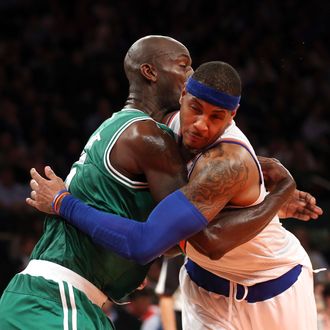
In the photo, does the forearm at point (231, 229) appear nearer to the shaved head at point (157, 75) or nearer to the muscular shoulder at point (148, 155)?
the muscular shoulder at point (148, 155)

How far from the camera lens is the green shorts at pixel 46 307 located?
3660mm

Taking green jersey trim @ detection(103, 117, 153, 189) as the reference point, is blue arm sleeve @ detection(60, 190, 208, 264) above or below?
below

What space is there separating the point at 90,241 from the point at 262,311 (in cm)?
103

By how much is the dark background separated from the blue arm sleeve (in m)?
4.55

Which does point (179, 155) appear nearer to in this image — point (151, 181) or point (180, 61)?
point (151, 181)

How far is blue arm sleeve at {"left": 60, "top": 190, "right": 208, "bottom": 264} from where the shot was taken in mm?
3635

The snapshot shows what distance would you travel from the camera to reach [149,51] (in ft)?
14.2

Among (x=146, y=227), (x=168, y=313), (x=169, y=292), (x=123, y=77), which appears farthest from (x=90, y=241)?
(x=123, y=77)

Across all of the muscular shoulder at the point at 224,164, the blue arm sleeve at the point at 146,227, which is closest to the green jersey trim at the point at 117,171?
the blue arm sleeve at the point at 146,227

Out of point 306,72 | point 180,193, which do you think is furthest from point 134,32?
point 180,193

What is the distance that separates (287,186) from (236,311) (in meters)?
0.69

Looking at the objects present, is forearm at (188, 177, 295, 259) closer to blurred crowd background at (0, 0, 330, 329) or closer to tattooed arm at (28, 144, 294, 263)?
tattooed arm at (28, 144, 294, 263)

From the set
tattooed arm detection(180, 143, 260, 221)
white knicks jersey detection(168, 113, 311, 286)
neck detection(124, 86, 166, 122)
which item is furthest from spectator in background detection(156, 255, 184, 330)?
tattooed arm detection(180, 143, 260, 221)

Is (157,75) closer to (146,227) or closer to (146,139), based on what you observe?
(146,139)
